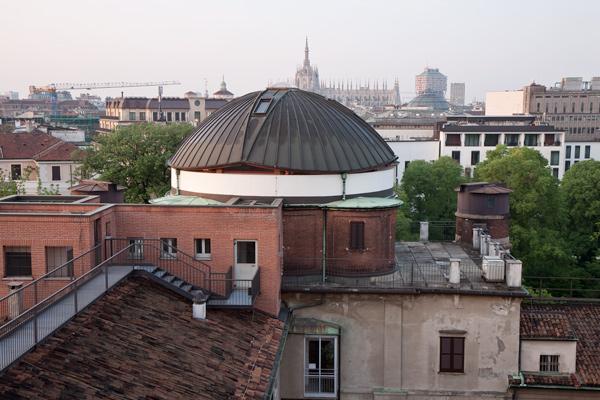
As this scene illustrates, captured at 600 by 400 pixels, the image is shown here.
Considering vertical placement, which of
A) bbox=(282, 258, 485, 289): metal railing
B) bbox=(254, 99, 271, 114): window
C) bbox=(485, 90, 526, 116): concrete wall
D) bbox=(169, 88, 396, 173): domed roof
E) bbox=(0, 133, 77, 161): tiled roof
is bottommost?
bbox=(282, 258, 485, 289): metal railing

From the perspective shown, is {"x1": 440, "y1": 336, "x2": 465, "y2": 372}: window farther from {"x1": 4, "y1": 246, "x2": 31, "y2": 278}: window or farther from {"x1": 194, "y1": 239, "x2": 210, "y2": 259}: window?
{"x1": 4, "y1": 246, "x2": 31, "y2": 278}: window

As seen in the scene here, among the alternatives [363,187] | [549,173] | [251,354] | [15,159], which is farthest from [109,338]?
[15,159]

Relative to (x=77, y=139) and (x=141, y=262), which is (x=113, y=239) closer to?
(x=141, y=262)

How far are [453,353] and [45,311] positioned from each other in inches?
649

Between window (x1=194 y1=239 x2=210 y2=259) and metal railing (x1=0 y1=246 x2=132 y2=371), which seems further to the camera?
window (x1=194 y1=239 x2=210 y2=259)

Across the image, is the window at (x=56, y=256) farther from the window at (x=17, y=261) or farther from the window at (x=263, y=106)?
the window at (x=263, y=106)

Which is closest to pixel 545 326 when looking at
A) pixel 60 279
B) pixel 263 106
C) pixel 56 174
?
pixel 263 106

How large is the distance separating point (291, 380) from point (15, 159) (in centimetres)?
5181

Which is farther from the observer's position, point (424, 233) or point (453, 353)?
point (424, 233)

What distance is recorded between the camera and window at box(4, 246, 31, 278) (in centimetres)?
2306

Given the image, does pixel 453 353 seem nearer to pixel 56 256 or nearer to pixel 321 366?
pixel 321 366

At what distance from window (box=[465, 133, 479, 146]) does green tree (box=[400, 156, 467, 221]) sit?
25.3 metres

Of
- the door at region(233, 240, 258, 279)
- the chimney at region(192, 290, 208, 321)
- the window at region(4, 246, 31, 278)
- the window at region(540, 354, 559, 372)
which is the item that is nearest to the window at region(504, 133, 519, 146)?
the window at region(540, 354, 559, 372)

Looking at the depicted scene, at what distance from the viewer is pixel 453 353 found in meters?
27.1
